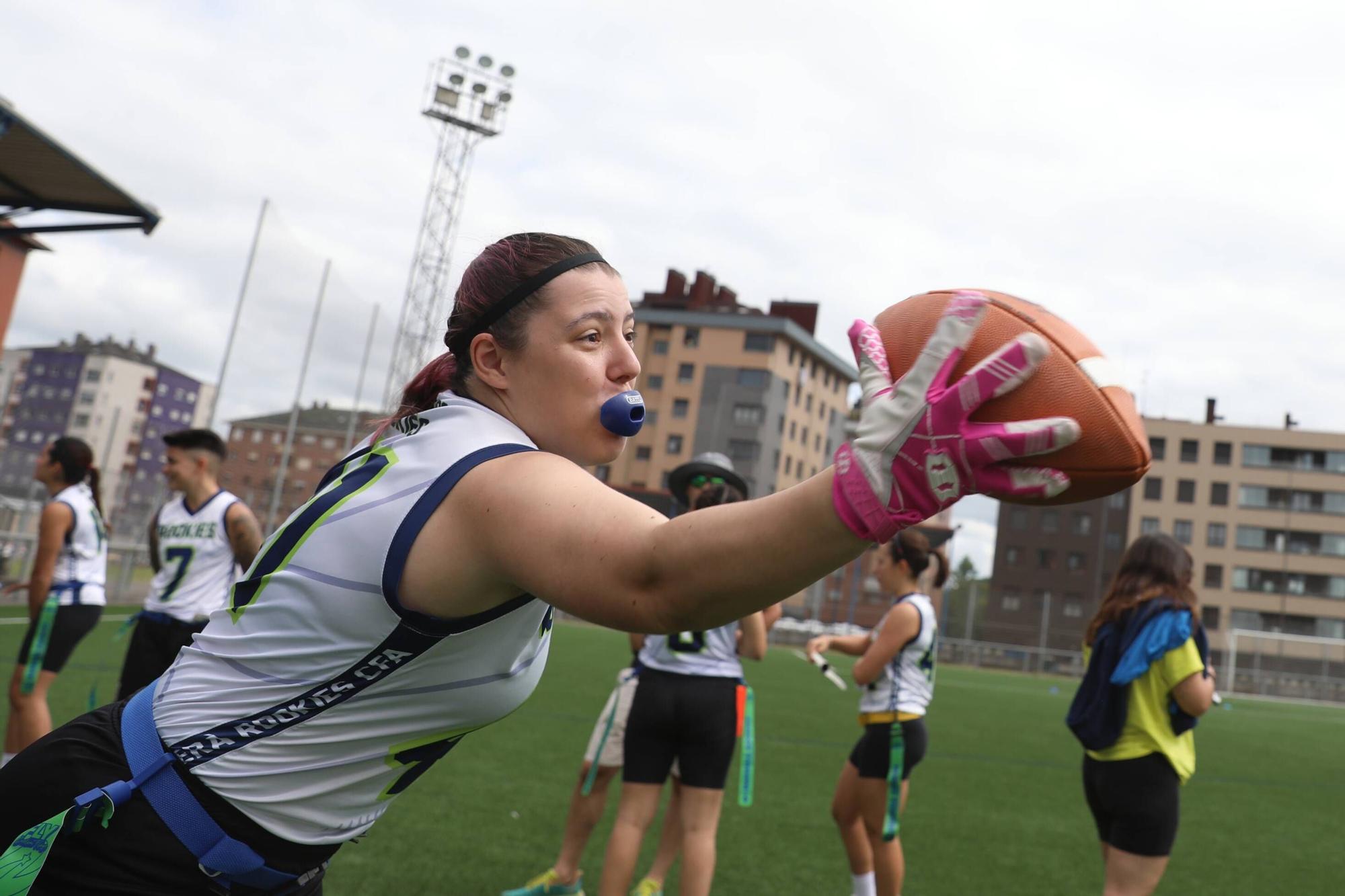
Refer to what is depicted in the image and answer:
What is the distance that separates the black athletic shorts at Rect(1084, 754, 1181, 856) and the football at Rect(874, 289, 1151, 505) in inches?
153

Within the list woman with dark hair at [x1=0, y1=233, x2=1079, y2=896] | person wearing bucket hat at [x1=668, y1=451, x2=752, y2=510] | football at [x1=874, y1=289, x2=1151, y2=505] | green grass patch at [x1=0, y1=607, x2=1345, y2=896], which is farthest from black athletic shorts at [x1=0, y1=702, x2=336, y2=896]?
person wearing bucket hat at [x1=668, y1=451, x2=752, y2=510]

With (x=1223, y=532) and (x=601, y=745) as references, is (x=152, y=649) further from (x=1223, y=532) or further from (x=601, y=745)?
(x=1223, y=532)

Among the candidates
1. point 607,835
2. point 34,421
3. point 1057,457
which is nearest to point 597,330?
point 1057,457

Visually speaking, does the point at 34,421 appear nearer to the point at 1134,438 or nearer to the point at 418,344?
the point at 418,344

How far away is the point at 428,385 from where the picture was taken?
2.04 meters

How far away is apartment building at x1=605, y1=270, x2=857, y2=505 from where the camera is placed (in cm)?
7000

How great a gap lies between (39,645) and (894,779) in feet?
18.1

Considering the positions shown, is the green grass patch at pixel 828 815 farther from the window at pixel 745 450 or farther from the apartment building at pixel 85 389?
the apartment building at pixel 85 389

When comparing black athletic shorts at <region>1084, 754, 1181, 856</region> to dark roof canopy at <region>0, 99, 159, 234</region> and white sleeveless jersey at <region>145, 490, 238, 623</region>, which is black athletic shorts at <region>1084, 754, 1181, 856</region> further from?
dark roof canopy at <region>0, 99, 159, 234</region>

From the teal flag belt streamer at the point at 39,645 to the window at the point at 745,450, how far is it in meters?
63.0

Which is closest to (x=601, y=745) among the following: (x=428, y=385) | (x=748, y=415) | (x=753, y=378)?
(x=428, y=385)

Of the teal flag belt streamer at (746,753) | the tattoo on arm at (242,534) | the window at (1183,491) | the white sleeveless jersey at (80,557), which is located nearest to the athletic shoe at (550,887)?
the teal flag belt streamer at (746,753)

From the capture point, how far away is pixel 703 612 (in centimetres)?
130

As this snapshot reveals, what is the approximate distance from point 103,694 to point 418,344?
82.6 ft
